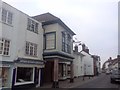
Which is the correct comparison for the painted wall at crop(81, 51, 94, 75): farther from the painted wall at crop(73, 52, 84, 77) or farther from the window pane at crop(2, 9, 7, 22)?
the window pane at crop(2, 9, 7, 22)

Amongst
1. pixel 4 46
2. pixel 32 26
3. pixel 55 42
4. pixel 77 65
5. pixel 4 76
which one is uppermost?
pixel 32 26

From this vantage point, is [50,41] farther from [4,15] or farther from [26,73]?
[4,15]

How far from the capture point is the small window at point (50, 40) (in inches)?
870

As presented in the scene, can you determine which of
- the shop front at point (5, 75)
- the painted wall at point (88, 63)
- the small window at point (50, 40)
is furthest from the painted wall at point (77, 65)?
the shop front at point (5, 75)

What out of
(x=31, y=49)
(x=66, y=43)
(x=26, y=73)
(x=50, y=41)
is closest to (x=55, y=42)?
(x=50, y=41)

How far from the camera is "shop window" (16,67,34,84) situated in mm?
17917

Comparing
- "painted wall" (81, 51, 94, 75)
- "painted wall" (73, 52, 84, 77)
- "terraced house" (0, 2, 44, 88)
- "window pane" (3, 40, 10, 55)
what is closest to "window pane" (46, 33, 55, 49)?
"terraced house" (0, 2, 44, 88)

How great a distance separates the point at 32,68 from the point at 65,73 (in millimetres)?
12431

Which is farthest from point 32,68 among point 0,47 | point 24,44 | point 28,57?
point 0,47

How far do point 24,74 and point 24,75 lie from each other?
0.38 feet

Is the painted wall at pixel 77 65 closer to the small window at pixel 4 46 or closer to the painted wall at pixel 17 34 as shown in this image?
the painted wall at pixel 17 34

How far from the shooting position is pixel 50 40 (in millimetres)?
22500

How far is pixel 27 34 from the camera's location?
19453 millimetres

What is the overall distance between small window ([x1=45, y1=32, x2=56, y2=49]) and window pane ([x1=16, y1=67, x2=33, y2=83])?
4.16 meters
